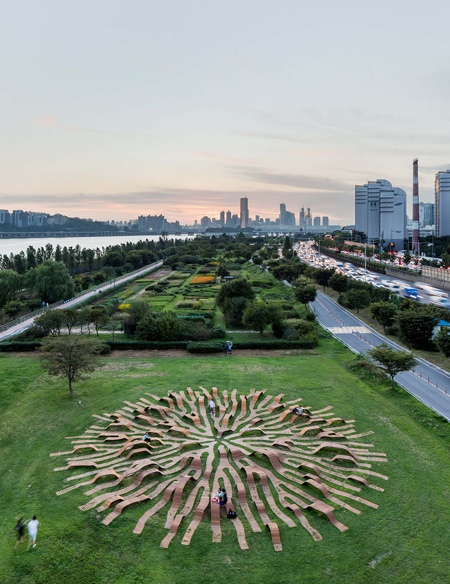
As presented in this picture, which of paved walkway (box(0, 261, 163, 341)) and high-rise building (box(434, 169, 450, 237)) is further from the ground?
high-rise building (box(434, 169, 450, 237))

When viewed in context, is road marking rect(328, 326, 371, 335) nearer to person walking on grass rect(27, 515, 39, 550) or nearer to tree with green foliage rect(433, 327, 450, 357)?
tree with green foliage rect(433, 327, 450, 357)

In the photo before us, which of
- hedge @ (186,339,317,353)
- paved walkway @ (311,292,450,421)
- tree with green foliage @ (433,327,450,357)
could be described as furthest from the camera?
hedge @ (186,339,317,353)

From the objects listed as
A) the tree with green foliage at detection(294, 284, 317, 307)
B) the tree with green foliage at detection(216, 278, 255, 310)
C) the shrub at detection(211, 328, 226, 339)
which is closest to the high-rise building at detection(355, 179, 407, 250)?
the tree with green foliage at detection(294, 284, 317, 307)

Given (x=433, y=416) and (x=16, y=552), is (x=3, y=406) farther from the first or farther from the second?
(x=433, y=416)

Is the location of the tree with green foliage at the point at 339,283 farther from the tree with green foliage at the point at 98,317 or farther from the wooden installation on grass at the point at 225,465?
the wooden installation on grass at the point at 225,465

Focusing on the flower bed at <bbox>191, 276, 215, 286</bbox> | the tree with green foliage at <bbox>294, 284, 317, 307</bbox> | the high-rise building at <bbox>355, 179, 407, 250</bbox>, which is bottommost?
the tree with green foliage at <bbox>294, 284, 317, 307</bbox>

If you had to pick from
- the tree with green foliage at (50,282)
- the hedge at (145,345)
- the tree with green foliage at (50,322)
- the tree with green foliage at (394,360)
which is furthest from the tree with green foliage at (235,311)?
the tree with green foliage at (50,282)

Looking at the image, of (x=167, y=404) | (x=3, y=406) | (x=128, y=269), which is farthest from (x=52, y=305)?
(x=128, y=269)
